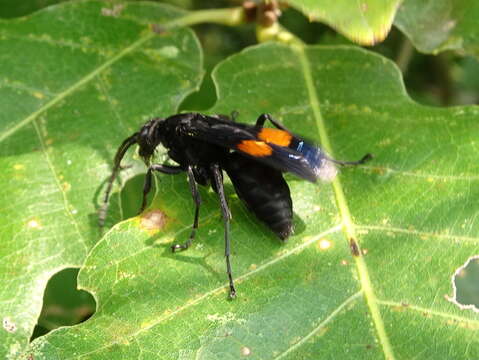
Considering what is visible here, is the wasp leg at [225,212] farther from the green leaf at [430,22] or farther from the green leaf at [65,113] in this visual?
the green leaf at [430,22]

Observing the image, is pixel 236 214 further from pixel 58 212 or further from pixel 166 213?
pixel 58 212

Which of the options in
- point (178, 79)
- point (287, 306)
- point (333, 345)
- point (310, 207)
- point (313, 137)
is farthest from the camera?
point (178, 79)

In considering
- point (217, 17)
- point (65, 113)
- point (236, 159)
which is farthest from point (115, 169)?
point (217, 17)

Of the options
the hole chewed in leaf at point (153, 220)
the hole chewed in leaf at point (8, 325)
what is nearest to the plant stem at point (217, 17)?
the hole chewed in leaf at point (153, 220)

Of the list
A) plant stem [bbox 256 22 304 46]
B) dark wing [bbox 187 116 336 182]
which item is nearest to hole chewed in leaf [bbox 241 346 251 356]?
dark wing [bbox 187 116 336 182]

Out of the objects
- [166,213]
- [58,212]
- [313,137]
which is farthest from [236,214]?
[58,212]

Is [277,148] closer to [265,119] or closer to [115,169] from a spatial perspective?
[265,119]

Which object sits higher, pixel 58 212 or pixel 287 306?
pixel 287 306

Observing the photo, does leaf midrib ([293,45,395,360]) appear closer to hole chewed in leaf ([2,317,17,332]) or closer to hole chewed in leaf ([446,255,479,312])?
hole chewed in leaf ([446,255,479,312])
